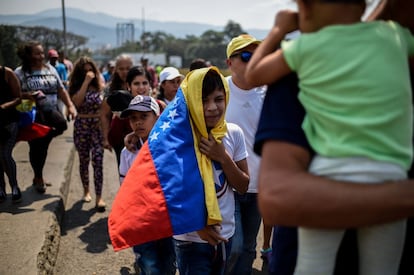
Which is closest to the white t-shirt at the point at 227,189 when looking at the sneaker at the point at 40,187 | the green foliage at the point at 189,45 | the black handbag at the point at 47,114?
the sneaker at the point at 40,187

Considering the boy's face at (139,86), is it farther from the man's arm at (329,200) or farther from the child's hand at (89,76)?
the man's arm at (329,200)

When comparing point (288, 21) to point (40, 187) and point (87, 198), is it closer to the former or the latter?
point (40, 187)

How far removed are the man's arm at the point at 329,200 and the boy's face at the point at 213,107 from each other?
1.26m

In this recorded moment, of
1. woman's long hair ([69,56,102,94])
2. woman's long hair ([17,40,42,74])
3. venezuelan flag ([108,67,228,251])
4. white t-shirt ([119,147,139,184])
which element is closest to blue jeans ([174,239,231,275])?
venezuelan flag ([108,67,228,251])

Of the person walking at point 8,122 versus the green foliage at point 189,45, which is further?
the green foliage at point 189,45

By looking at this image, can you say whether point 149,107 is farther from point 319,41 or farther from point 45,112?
point 45,112

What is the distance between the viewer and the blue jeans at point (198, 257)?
2236mm

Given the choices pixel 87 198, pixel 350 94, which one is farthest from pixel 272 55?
pixel 87 198

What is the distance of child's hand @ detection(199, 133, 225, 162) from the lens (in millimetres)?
2074

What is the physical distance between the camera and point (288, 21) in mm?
1100

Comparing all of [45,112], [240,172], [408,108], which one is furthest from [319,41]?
[45,112]

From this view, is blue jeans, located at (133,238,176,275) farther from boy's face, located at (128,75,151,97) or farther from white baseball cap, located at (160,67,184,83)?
white baseball cap, located at (160,67,184,83)

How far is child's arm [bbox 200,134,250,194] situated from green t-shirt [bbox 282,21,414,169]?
1113 millimetres

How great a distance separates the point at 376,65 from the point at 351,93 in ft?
0.29
